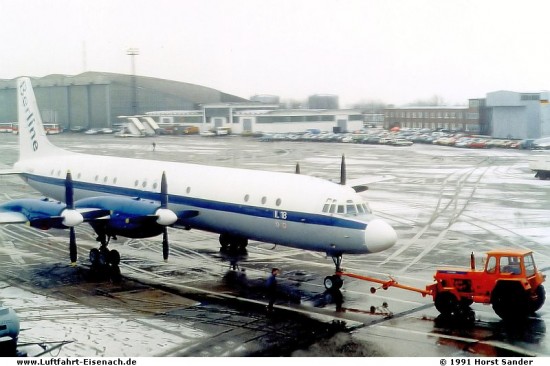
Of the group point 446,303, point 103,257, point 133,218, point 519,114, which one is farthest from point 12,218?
point 519,114

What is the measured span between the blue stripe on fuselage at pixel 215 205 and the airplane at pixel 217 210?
0.04m

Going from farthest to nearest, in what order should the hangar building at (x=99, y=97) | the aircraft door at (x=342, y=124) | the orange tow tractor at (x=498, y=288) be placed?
the aircraft door at (x=342, y=124) → the hangar building at (x=99, y=97) → the orange tow tractor at (x=498, y=288)

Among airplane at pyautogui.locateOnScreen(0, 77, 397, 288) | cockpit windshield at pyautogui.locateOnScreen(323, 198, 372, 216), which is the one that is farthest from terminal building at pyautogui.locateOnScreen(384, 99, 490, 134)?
cockpit windshield at pyautogui.locateOnScreen(323, 198, 372, 216)

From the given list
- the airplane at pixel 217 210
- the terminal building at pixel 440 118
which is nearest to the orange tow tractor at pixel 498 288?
the airplane at pixel 217 210

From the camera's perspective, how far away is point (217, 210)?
993 inches

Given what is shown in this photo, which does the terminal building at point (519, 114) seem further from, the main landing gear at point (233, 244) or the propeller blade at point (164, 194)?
the propeller blade at point (164, 194)

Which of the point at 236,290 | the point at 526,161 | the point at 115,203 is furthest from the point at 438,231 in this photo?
the point at 526,161

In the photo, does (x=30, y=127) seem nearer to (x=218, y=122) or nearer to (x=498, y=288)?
(x=498, y=288)

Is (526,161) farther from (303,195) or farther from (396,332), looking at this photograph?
(396,332)

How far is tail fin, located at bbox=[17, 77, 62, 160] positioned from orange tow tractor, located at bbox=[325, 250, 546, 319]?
23717 millimetres

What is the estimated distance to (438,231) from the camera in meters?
33.0

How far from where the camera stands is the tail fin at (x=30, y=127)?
3406cm

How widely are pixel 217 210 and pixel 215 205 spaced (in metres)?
0.23

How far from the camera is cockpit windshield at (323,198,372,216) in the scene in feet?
71.3
